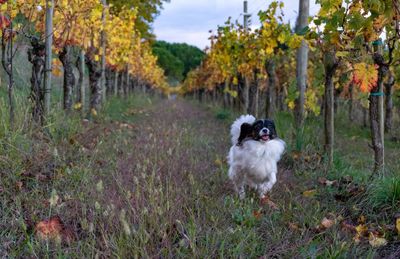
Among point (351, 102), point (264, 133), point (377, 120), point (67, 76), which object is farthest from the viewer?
point (351, 102)

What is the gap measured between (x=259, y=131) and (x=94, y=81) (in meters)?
8.11

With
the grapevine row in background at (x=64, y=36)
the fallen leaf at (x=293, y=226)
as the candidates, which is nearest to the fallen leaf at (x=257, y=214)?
the fallen leaf at (x=293, y=226)

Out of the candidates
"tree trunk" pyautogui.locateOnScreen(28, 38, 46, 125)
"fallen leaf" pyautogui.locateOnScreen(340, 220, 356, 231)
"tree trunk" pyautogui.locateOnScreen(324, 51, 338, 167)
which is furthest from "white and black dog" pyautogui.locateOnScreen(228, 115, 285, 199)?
"tree trunk" pyautogui.locateOnScreen(28, 38, 46, 125)

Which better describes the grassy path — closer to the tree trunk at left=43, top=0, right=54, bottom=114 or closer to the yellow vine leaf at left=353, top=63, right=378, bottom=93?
the tree trunk at left=43, top=0, right=54, bottom=114

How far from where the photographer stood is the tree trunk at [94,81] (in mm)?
11765

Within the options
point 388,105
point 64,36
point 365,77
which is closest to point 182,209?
point 365,77

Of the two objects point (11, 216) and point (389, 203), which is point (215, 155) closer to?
point (389, 203)

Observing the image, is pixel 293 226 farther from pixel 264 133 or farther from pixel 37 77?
pixel 37 77

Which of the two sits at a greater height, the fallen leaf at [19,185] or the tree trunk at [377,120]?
the tree trunk at [377,120]

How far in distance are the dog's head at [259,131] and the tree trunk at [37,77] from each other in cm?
360

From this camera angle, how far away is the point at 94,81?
11930 millimetres

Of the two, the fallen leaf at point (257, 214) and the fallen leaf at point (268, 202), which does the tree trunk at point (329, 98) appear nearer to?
the fallen leaf at point (268, 202)

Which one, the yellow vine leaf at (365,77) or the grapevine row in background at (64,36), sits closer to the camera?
the yellow vine leaf at (365,77)

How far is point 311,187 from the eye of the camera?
5.34 metres
